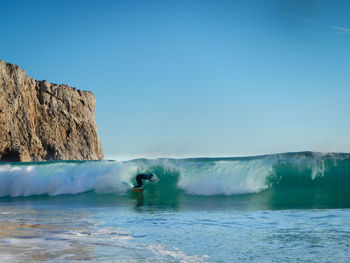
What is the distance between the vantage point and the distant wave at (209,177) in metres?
11.5

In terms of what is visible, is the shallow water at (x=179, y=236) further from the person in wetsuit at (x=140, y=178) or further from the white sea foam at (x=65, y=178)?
the white sea foam at (x=65, y=178)

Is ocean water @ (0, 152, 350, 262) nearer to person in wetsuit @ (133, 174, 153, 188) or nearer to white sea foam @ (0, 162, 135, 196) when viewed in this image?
white sea foam @ (0, 162, 135, 196)

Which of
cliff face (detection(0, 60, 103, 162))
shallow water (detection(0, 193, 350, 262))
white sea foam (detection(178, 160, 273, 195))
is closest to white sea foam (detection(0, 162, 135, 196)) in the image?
white sea foam (detection(178, 160, 273, 195))

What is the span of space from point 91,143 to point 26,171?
37004mm

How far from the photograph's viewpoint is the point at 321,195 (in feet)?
35.2

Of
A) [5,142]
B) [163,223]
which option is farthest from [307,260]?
[5,142]

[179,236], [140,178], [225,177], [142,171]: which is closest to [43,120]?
[142,171]

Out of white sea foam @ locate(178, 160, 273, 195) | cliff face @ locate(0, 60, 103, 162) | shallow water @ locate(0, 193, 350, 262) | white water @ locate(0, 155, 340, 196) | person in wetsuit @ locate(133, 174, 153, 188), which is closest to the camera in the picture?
shallow water @ locate(0, 193, 350, 262)

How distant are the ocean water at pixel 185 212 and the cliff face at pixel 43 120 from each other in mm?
27240

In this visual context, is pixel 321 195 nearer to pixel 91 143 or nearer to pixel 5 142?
pixel 5 142

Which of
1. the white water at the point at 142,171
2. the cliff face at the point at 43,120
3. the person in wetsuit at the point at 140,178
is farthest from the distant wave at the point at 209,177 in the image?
the cliff face at the point at 43,120

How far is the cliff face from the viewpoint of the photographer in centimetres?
4141

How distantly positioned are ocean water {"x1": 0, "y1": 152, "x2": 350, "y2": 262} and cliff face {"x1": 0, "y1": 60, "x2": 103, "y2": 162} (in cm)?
2724

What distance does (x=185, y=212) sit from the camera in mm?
7867
